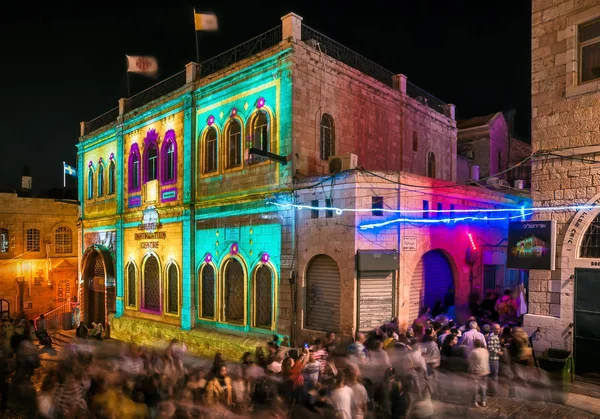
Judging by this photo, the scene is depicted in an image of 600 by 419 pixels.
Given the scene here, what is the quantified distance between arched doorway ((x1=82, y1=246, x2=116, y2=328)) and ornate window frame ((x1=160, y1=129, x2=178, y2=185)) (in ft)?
22.3

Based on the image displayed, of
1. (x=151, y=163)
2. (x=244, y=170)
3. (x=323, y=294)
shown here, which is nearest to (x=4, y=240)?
(x=151, y=163)

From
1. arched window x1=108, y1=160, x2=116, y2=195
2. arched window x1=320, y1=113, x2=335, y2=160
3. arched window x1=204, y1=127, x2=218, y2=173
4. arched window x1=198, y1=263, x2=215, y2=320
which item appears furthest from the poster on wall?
arched window x1=108, y1=160, x2=116, y2=195

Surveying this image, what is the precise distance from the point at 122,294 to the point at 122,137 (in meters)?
8.22

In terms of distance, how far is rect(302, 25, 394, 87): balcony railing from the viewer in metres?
16.2

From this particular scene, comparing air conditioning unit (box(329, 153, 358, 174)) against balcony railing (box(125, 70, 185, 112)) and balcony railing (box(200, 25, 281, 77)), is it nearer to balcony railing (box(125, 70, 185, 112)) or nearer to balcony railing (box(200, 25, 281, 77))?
balcony railing (box(200, 25, 281, 77))

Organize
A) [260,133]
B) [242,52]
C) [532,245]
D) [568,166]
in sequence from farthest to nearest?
[242,52]
[260,133]
[532,245]
[568,166]

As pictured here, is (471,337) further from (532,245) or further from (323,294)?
(323,294)

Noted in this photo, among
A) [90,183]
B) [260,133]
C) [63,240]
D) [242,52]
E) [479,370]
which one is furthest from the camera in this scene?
[63,240]

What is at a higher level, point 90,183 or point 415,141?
point 415,141

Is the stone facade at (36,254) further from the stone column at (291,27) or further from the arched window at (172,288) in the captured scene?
the stone column at (291,27)

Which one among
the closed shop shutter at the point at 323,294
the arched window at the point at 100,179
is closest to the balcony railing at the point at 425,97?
the closed shop shutter at the point at 323,294

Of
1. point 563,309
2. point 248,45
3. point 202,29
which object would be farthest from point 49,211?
point 563,309

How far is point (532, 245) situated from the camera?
11570mm

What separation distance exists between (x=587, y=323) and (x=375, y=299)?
540 centimetres
